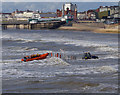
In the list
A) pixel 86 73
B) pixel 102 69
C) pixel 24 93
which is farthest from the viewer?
pixel 102 69

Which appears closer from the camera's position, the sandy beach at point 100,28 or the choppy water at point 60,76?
the choppy water at point 60,76

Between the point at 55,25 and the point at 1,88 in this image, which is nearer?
the point at 1,88

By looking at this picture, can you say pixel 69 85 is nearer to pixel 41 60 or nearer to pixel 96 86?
pixel 96 86

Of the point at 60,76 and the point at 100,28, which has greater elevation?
the point at 60,76

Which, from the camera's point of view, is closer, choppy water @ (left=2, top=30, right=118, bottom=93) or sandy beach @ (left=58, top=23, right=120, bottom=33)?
choppy water @ (left=2, top=30, right=118, bottom=93)

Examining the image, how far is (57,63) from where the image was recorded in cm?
4019

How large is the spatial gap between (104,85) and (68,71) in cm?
719

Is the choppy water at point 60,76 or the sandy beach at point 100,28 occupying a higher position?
the choppy water at point 60,76

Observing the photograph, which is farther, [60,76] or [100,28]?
[100,28]

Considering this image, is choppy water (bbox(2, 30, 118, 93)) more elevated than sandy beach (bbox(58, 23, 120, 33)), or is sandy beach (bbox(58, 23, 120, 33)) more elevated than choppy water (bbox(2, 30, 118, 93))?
choppy water (bbox(2, 30, 118, 93))

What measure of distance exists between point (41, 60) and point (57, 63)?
4135 mm

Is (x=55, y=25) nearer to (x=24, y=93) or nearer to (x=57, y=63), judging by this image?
(x=57, y=63)

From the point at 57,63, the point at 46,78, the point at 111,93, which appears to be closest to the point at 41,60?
the point at 57,63

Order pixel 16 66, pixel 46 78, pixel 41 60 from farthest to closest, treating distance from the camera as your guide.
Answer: pixel 41 60 < pixel 16 66 < pixel 46 78
